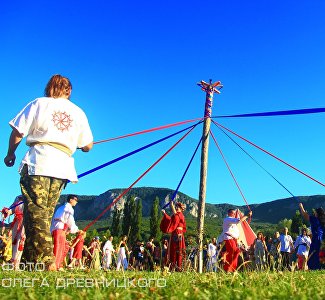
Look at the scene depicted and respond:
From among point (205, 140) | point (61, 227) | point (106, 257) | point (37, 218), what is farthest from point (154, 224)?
point (37, 218)

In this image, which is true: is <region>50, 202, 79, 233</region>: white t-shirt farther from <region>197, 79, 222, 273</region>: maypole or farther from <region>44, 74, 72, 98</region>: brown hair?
<region>197, 79, 222, 273</region>: maypole

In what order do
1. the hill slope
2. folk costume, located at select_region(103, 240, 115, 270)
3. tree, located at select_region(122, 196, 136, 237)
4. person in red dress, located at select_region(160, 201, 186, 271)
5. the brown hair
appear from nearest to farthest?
1. folk costume, located at select_region(103, 240, 115, 270)
2. the brown hair
3. person in red dress, located at select_region(160, 201, 186, 271)
4. tree, located at select_region(122, 196, 136, 237)
5. the hill slope

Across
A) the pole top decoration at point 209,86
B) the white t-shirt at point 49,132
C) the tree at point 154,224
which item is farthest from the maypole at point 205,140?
the tree at point 154,224

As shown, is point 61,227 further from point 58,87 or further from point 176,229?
point 176,229

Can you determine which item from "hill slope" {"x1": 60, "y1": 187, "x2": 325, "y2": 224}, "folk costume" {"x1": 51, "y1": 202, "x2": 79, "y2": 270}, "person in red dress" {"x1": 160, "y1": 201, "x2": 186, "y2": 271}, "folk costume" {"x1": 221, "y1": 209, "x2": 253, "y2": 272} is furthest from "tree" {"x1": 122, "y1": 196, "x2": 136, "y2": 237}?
"folk costume" {"x1": 51, "y1": 202, "x2": 79, "y2": 270}

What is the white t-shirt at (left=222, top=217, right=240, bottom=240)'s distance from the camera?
331 inches

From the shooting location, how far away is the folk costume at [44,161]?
3.75 m

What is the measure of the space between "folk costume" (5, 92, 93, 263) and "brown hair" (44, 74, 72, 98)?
7 cm

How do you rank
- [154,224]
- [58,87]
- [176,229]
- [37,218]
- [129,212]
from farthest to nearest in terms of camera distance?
[129,212] < [154,224] < [176,229] < [58,87] < [37,218]

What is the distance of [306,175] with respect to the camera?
318 inches

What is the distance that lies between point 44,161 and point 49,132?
11.3 inches

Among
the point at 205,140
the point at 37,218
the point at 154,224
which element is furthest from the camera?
the point at 154,224

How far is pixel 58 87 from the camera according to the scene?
166 inches

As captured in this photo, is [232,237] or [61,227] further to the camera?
[232,237]
